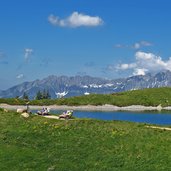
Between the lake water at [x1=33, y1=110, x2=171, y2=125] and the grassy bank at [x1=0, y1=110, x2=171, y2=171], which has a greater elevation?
the lake water at [x1=33, y1=110, x2=171, y2=125]

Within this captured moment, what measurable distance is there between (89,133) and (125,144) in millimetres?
6034

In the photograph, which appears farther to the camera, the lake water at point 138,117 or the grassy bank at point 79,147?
the lake water at point 138,117

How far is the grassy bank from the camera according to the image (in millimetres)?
41469

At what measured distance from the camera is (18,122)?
5725 cm

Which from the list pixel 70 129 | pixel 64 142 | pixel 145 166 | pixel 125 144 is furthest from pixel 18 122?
pixel 145 166

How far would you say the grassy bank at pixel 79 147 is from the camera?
4147cm

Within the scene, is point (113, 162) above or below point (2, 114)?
below

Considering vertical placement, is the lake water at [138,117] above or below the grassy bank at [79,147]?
above

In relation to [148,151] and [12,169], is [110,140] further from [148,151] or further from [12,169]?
[12,169]

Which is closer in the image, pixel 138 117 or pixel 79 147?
pixel 79 147

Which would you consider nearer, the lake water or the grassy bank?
the grassy bank

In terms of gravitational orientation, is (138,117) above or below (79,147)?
above

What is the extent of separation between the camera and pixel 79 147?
4644 cm

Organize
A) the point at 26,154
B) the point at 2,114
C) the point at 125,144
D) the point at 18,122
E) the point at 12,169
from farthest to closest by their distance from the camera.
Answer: the point at 2,114 < the point at 18,122 < the point at 125,144 < the point at 26,154 < the point at 12,169
